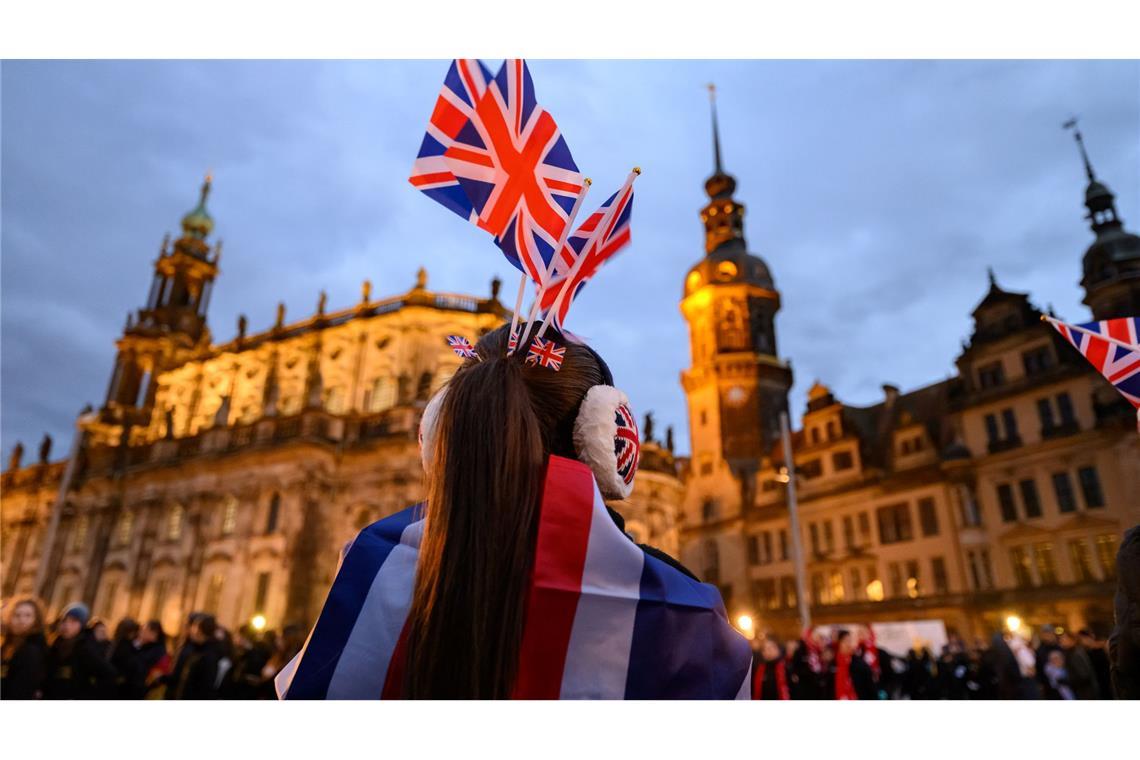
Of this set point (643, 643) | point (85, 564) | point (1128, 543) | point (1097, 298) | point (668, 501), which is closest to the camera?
point (643, 643)

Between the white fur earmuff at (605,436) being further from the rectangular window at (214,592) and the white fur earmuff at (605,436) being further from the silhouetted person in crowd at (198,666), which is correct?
the rectangular window at (214,592)

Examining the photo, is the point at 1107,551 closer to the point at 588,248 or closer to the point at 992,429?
the point at 992,429

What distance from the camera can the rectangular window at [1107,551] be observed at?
27.3 meters

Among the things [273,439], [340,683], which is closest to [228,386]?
[273,439]

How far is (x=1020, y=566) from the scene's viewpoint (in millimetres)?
30391

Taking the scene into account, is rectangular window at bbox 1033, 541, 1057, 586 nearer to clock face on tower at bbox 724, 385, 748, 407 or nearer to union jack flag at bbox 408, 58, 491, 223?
clock face on tower at bbox 724, 385, 748, 407

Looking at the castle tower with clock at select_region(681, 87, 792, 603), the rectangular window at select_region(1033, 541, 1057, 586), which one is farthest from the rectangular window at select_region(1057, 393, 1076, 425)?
the castle tower with clock at select_region(681, 87, 792, 603)

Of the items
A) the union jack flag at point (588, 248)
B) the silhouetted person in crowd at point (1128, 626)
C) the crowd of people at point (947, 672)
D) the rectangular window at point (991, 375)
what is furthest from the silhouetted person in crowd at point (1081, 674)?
the rectangular window at point (991, 375)

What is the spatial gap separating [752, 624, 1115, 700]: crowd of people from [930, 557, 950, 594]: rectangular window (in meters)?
19.1

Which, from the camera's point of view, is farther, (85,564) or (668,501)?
(85,564)

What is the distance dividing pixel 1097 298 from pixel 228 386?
5130 centimetres

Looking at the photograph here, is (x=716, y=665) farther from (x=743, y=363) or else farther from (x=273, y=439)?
(x=743, y=363)

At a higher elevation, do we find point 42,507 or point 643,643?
point 42,507

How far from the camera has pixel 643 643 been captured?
82.3 inches
